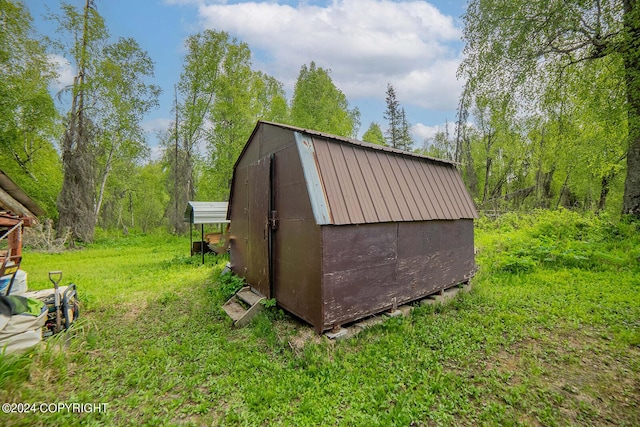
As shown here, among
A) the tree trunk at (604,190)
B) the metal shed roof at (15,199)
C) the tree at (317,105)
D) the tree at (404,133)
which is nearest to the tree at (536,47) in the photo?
the tree at (317,105)

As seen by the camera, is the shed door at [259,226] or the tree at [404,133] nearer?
the shed door at [259,226]

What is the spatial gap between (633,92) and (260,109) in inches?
707

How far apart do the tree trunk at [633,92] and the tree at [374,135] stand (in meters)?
17.2

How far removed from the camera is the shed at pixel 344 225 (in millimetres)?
3803

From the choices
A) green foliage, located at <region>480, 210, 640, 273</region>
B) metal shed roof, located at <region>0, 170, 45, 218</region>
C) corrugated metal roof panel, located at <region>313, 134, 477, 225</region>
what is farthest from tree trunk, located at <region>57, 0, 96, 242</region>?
green foliage, located at <region>480, 210, 640, 273</region>

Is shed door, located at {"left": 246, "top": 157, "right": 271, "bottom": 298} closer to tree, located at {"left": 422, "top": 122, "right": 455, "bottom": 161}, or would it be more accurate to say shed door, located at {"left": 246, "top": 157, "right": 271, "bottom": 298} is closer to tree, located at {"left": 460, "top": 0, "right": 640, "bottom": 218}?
tree, located at {"left": 460, "top": 0, "right": 640, "bottom": 218}

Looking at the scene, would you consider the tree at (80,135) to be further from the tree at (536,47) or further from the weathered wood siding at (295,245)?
the tree at (536,47)

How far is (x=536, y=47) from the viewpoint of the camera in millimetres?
7480

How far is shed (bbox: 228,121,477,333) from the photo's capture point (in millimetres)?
3803

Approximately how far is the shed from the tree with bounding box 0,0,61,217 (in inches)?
645

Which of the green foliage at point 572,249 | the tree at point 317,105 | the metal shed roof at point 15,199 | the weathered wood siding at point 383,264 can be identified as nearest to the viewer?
the weathered wood siding at point 383,264

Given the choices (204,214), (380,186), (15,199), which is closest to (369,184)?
(380,186)

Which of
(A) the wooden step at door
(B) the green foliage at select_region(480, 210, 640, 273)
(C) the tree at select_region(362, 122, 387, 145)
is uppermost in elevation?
(C) the tree at select_region(362, 122, 387, 145)

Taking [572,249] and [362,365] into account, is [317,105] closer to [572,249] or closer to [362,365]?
[572,249]
